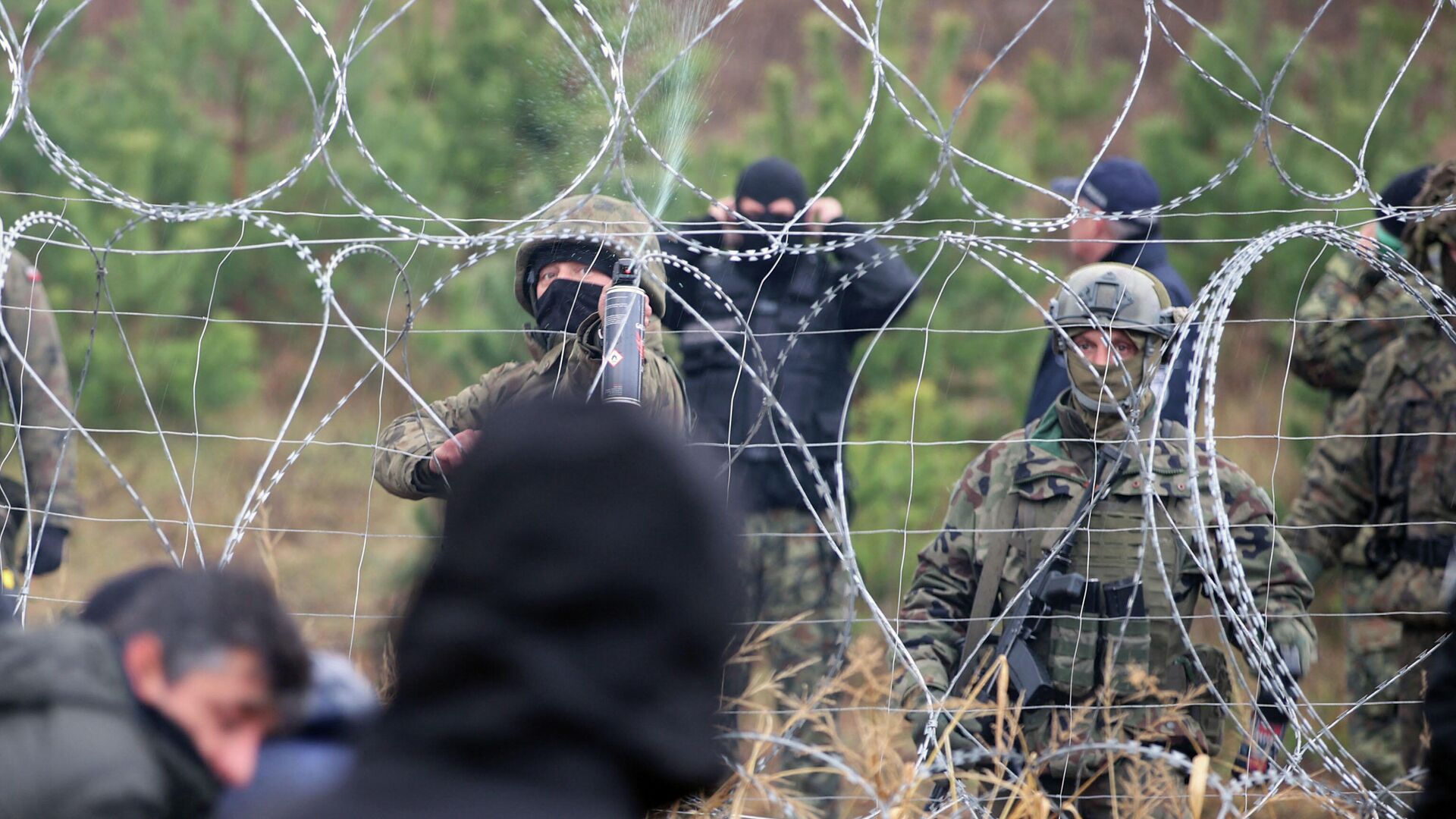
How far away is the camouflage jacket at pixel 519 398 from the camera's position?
3.39 metres

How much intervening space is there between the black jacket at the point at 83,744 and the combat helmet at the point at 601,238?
1.94 m

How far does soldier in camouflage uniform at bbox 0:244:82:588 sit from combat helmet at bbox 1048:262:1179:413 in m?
2.48

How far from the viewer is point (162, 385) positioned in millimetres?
7734

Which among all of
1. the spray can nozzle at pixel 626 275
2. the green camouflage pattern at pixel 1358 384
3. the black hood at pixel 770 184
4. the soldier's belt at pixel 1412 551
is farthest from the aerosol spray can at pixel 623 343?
the soldier's belt at pixel 1412 551

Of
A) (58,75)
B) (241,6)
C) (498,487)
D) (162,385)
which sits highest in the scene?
(241,6)

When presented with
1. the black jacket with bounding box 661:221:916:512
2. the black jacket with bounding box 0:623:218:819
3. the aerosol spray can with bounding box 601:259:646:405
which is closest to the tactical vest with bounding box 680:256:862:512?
the black jacket with bounding box 661:221:916:512

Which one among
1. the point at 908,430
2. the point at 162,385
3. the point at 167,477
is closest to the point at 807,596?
the point at 908,430

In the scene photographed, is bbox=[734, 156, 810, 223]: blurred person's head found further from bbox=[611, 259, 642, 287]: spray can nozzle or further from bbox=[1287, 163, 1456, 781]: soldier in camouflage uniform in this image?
Result: bbox=[1287, 163, 1456, 781]: soldier in camouflage uniform

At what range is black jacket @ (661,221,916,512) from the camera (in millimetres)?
4055

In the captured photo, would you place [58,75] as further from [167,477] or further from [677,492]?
[677,492]

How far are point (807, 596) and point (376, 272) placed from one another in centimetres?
530

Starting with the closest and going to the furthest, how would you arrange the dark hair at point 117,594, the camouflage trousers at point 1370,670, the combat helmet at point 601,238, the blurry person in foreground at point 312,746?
1. the blurry person in foreground at point 312,746
2. the dark hair at point 117,594
3. the combat helmet at point 601,238
4. the camouflage trousers at point 1370,670

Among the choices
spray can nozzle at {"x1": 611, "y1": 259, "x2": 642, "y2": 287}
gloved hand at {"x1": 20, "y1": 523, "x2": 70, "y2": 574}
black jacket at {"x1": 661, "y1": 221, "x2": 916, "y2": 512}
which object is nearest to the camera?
spray can nozzle at {"x1": 611, "y1": 259, "x2": 642, "y2": 287}

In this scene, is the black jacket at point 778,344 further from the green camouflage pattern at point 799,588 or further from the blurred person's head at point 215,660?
the blurred person's head at point 215,660
